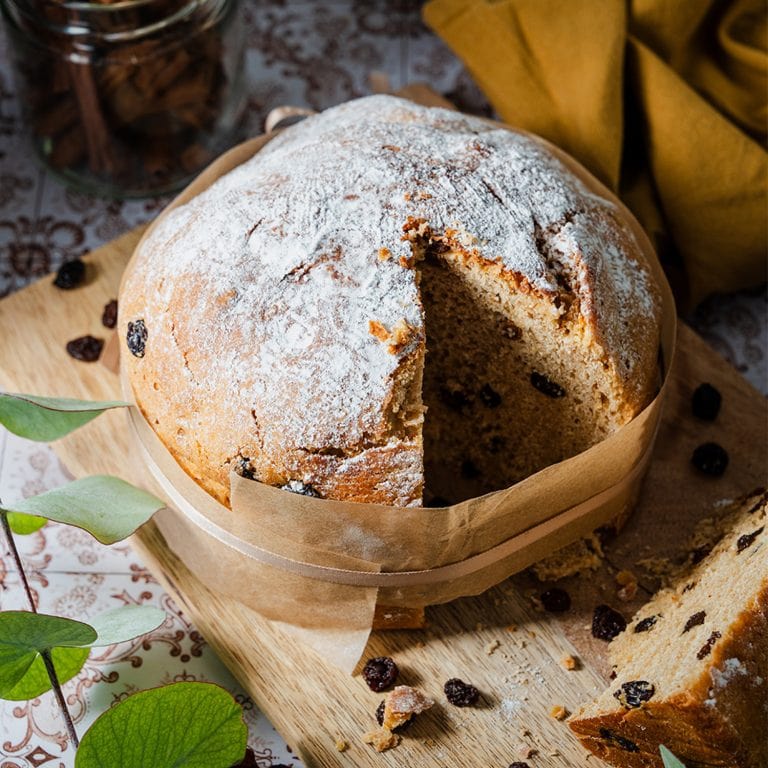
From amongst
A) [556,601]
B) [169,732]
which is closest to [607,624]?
[556,601]

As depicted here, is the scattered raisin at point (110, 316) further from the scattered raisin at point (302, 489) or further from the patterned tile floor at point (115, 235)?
Result: the scattered raisin at point (302, 489)

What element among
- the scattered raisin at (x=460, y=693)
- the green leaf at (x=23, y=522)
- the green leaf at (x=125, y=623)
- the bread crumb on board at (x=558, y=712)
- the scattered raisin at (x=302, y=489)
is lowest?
the scattered raisin at (x=460, y=693)

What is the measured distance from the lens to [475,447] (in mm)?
3146

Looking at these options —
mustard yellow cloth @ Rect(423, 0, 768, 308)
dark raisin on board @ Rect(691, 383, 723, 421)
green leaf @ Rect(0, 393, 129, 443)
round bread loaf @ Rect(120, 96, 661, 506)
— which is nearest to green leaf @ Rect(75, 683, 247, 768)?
round bread loaf @ Rect(120, 96, 661, 506)

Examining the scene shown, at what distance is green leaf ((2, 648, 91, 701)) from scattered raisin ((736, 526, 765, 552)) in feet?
5.31

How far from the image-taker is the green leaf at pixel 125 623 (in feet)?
8.30

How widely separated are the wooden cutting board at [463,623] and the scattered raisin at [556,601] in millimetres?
21

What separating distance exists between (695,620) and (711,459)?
2.08 feet

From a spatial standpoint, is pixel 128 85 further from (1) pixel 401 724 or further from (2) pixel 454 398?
(1) pixel 401 724

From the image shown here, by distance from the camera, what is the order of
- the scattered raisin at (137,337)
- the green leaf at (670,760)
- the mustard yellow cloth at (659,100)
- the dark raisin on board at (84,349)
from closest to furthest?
the green leaf at (670,760), the scattered raisin at (137,337), the dark raisin on board at (84,349), the mustard yellow cloth at (659,100)

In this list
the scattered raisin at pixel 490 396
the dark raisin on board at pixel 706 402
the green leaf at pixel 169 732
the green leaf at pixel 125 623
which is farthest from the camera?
the dark raisin on board at pixel 706 402

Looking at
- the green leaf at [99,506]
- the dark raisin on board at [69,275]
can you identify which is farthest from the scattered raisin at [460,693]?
the dark raisin on board at [69,275]

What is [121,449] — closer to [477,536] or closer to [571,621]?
[477,536]

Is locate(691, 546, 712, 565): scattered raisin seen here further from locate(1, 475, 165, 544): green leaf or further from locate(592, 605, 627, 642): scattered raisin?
locate(1, 475, 165, 544): green leaf
